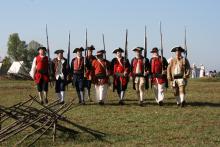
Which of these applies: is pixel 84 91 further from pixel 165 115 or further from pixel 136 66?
pixel 165 115

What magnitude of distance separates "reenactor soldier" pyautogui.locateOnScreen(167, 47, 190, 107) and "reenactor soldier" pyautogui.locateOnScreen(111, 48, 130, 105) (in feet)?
5.02

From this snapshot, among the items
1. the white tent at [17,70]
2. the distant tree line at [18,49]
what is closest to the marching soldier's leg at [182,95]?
the white tent at [17,70]

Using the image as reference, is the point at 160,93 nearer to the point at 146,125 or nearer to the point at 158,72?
the point at 158,72

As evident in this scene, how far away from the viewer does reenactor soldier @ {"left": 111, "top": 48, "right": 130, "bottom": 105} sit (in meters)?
17.1

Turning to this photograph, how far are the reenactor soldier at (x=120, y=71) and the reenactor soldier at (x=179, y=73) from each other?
1531 millimetres

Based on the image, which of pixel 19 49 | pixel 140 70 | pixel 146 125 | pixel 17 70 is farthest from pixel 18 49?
pixel 146 125

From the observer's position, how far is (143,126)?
11617 mm

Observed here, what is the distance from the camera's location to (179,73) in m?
16.1

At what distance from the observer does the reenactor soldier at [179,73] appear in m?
16.1

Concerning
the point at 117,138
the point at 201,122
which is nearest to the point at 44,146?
the point at 117,138

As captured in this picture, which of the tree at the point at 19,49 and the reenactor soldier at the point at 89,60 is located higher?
the tree at the point at 19,49

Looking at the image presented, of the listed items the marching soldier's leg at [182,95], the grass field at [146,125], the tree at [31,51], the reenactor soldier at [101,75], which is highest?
the tree at [31,51]

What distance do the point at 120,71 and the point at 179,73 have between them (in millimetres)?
2098

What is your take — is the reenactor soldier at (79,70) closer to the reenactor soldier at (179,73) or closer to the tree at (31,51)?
the reenactor soldier at (179,73)
